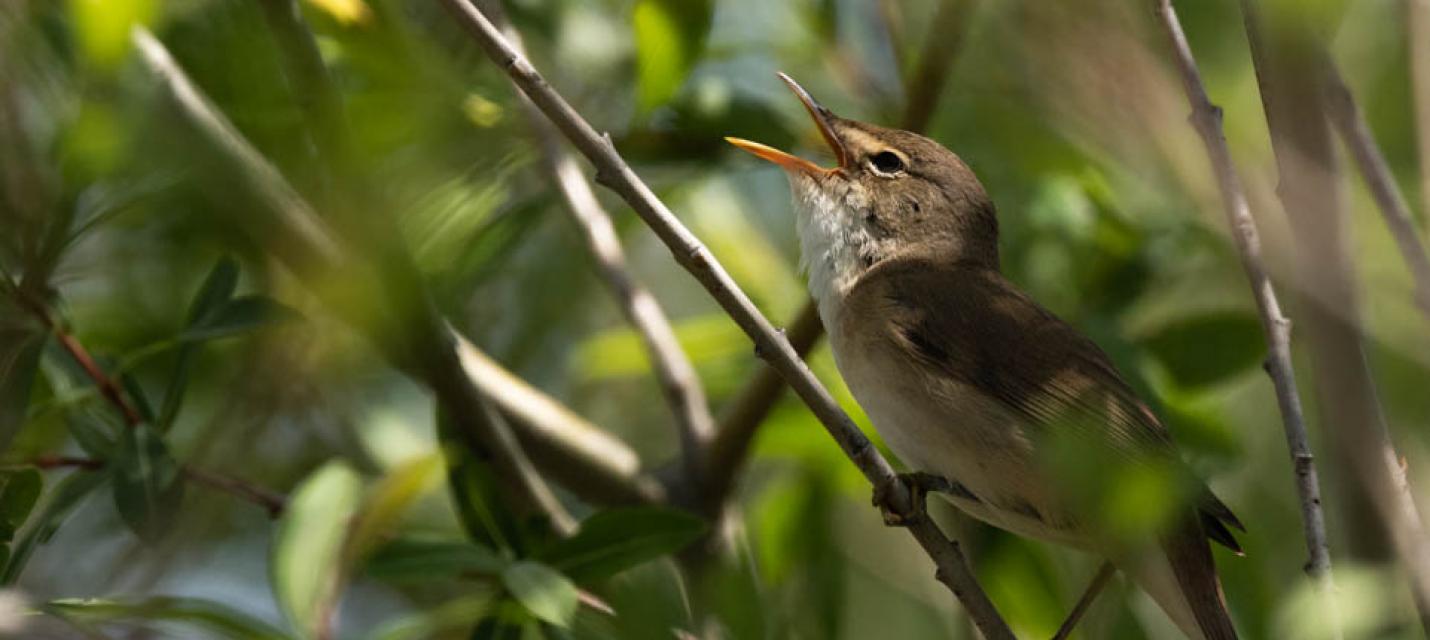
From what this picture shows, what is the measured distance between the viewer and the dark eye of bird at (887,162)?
3779mm

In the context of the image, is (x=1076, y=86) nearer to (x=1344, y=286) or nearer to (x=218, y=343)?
(x=1344, y=286)

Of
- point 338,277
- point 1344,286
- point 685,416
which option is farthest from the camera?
point 685,416

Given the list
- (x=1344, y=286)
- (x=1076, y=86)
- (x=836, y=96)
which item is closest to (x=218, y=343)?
(x=836, y=96)

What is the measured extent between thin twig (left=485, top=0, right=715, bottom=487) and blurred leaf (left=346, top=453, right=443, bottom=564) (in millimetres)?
853

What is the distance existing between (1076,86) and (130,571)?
249 centimetres

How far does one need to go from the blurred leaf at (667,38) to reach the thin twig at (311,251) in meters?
0.71

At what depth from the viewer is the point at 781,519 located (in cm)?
347

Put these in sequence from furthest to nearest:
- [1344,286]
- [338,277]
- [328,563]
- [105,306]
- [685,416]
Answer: [685,416] < [105,306] < [328,563] < [338,277] < [1344,286]

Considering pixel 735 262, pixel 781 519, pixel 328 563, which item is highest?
pixel 328 563

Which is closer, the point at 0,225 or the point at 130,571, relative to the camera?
the point at 0,225

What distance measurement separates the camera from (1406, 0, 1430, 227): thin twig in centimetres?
241

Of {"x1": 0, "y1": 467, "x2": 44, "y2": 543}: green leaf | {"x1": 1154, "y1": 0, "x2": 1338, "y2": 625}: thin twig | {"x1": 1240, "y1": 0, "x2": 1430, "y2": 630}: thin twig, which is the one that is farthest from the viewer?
{"x1": 1154, "y1": 0, "x2": 1338, "y2": 625}: thin twig

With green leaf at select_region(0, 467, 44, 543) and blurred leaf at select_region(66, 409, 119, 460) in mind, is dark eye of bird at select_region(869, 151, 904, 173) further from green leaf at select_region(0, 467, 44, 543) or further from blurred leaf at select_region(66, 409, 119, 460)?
green leaf at select_region(0, 467, 44, 543)

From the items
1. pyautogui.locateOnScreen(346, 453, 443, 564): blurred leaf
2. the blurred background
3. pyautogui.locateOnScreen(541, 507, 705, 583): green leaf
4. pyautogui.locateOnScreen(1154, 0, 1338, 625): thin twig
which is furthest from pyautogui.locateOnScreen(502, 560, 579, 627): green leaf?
pyautogui.locateOnScreen(1154, 0, 1338, 625): thin twig
